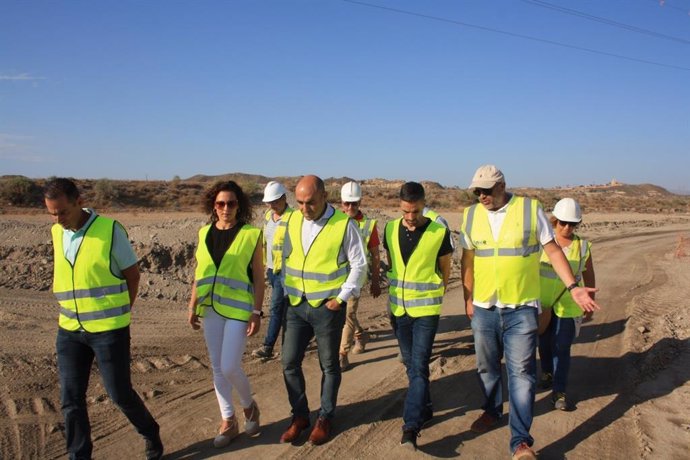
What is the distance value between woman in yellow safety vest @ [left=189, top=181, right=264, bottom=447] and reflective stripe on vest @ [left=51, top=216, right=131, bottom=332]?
65cm

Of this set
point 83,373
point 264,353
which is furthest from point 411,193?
point 264,353

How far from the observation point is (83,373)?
3.96m

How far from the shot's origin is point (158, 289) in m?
10.5

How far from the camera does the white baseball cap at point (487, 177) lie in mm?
4242

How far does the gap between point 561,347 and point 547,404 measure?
25.1 inches

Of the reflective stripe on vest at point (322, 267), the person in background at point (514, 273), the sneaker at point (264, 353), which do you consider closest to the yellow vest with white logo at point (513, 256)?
the person in background at point (514, 273)

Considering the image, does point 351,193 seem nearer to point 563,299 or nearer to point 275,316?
point 275,316

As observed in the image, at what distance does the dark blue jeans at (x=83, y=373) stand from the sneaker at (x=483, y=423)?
2.98 metres

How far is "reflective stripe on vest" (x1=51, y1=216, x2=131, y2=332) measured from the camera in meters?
3.87

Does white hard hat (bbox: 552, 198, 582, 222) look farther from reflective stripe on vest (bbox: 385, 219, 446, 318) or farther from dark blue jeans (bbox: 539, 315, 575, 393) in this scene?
reflective stripe on vest (bbox: 385, 219, 446, 318)

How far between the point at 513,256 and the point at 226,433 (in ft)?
9.34


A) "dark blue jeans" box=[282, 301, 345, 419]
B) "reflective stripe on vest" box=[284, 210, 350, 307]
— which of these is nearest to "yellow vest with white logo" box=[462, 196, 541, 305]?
"reflective stripe on vest" box=[284, 210, 350, 307]

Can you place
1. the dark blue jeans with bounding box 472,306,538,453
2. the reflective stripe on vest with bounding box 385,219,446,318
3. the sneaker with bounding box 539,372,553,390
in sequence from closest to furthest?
the dark blue jeans with bounding box 472,306,538,453 → the reflective stripe on vest with bounding box 385,219,446,318 → the sneaker with bounding box 539,372,553,390

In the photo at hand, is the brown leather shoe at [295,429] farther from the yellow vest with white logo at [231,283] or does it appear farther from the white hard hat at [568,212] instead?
the white hard hat at [568,212]
